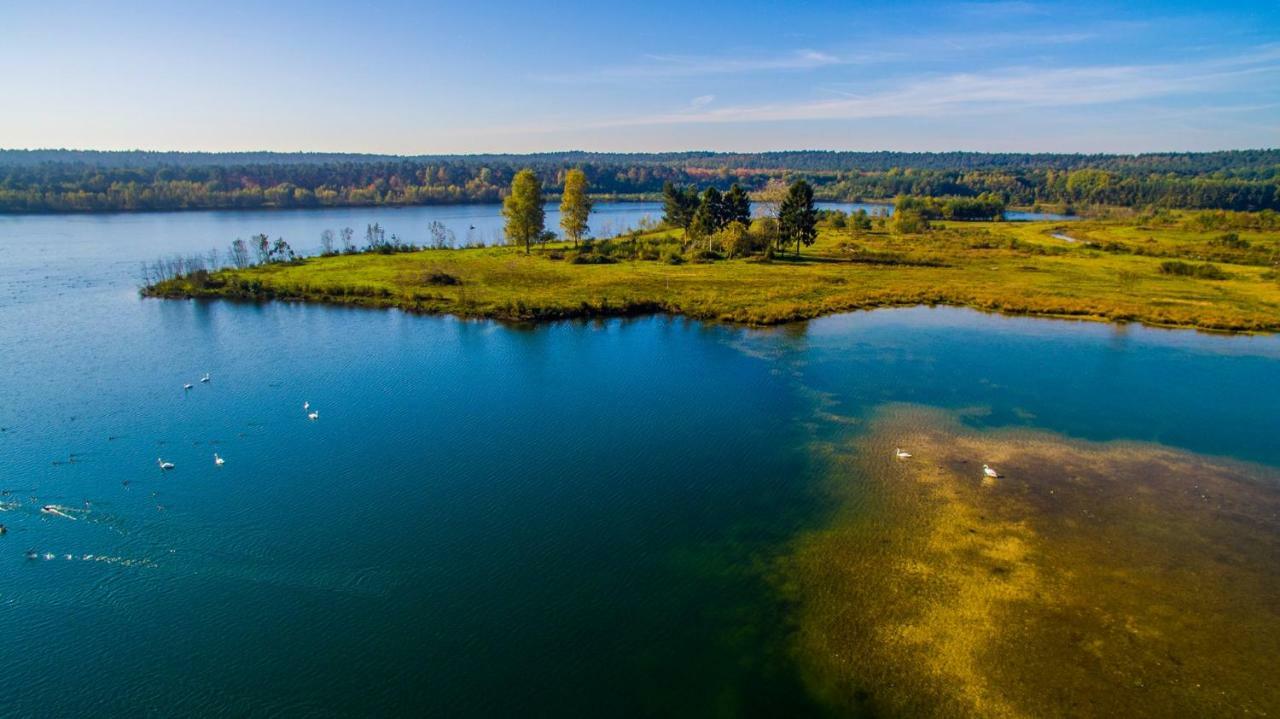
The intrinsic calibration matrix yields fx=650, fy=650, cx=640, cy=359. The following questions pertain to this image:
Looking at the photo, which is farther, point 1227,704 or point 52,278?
point 52,278

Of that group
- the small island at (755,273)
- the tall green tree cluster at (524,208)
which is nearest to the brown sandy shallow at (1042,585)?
the small island at (755,273)

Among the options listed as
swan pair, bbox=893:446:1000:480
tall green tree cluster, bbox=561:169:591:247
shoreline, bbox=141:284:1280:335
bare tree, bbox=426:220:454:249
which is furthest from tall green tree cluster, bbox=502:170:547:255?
swan pair, bbox=893:446:1000:480

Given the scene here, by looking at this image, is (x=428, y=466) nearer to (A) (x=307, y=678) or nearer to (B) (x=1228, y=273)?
(A) (x=307, y=678)

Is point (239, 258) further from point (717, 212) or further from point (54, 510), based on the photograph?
point (717, 212)

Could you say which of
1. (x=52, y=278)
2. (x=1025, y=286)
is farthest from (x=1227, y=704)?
(x=52, y=278)

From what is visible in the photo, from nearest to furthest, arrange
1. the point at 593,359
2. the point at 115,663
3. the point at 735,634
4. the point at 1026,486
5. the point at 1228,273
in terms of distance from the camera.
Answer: the point at 115,663
the point at 735,634
the point at 1026,486
the point at 593,359
the point at 1228,273
